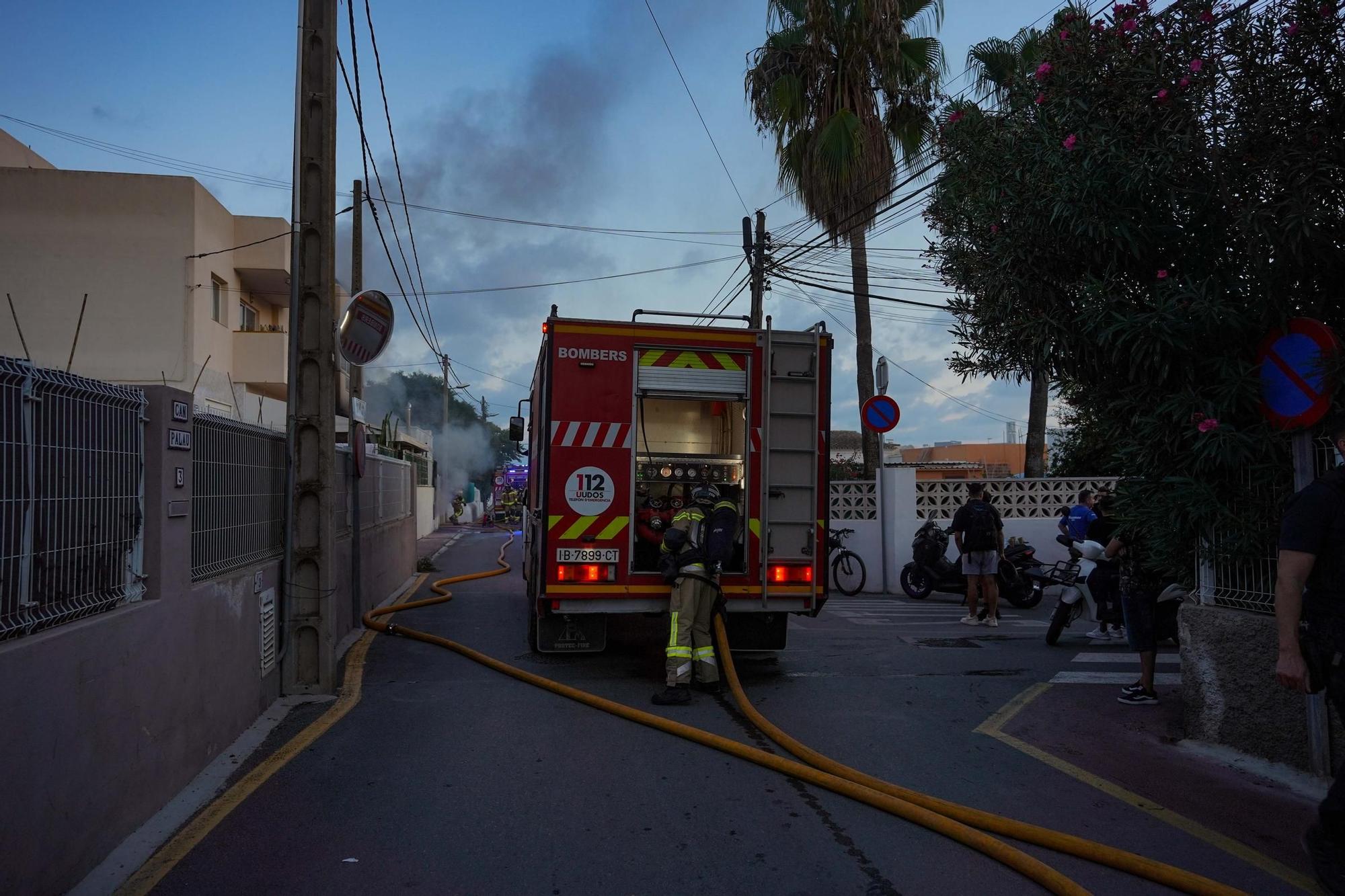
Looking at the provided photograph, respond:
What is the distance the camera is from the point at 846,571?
50.2ft

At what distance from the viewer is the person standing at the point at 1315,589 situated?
12.6 ft

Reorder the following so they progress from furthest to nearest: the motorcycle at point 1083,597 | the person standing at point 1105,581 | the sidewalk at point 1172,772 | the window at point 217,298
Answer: the window at point 217,298 → the person standing at point 1105,581 → the motorcycle at point 1083,597 → the sidewalk at point 1172,772

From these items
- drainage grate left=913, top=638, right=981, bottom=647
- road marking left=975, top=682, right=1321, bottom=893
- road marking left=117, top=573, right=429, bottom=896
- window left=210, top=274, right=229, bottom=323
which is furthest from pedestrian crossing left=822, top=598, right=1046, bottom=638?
window left=210, top=274, right=229, bottom=323

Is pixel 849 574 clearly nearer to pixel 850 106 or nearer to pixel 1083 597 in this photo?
pixel 1083 597

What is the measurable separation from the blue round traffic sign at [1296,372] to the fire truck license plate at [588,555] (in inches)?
182

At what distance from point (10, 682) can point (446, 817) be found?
79.0 inches

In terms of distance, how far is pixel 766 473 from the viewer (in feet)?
26.6

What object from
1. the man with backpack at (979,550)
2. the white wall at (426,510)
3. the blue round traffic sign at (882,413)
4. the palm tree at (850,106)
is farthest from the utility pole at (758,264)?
the white wall at (426,510)

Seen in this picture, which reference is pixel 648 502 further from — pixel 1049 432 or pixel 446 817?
pixel 1049 432

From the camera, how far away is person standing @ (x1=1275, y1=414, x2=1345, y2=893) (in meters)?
3.84

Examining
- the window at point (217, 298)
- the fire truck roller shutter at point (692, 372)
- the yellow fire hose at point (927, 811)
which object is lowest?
the yellow fire hose at point (927, 811)

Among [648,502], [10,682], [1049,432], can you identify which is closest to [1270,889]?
[10,682]

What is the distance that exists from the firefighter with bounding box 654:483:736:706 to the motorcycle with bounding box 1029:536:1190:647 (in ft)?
10.5

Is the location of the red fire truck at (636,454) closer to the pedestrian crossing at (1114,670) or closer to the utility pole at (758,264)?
the pedestrian crossing at (1114,670)
